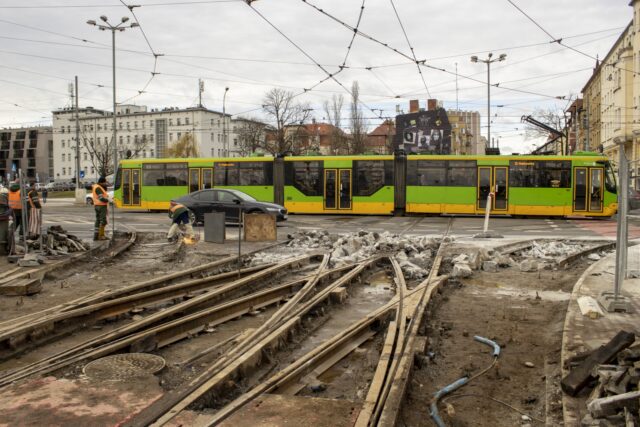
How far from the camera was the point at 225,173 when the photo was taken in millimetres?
29688

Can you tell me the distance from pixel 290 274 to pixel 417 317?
4646 millimetres

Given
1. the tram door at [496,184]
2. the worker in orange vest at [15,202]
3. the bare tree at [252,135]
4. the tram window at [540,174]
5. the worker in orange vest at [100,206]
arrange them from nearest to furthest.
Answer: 1. the worker in orange vest at [15,202]
2. the worker in orange vest at [100,206]
3. the tram window at [540,174]
4. the tram door at [496,184]
5. the bare tree at [252,135]

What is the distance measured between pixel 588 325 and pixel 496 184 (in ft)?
67.7

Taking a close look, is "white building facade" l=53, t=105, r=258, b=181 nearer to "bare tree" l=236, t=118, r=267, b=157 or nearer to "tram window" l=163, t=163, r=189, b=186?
"bare tree" l=236, t=118, r=267, b=157

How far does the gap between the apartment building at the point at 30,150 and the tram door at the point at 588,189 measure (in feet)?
390

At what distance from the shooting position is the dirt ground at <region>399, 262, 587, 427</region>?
15.6ft

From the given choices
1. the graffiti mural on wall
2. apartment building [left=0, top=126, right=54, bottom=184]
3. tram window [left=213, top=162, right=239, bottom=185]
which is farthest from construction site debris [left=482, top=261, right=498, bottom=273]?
apartment building [left=0, top=126, right=54, bottom=184]

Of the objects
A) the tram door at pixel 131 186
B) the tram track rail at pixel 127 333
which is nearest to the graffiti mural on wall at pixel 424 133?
the tram door at pixel 131 186

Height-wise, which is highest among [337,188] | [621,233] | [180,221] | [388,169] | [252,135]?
[252,135]

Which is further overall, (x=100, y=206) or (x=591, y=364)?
(x=100, y=206)

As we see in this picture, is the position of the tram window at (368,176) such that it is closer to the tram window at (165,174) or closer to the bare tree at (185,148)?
the tram window at (165,174)

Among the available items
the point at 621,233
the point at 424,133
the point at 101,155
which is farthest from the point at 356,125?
the point at 621,233

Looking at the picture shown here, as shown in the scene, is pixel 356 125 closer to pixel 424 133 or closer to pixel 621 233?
pixel 424 133

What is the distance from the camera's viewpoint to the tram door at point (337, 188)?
92.3 ft
